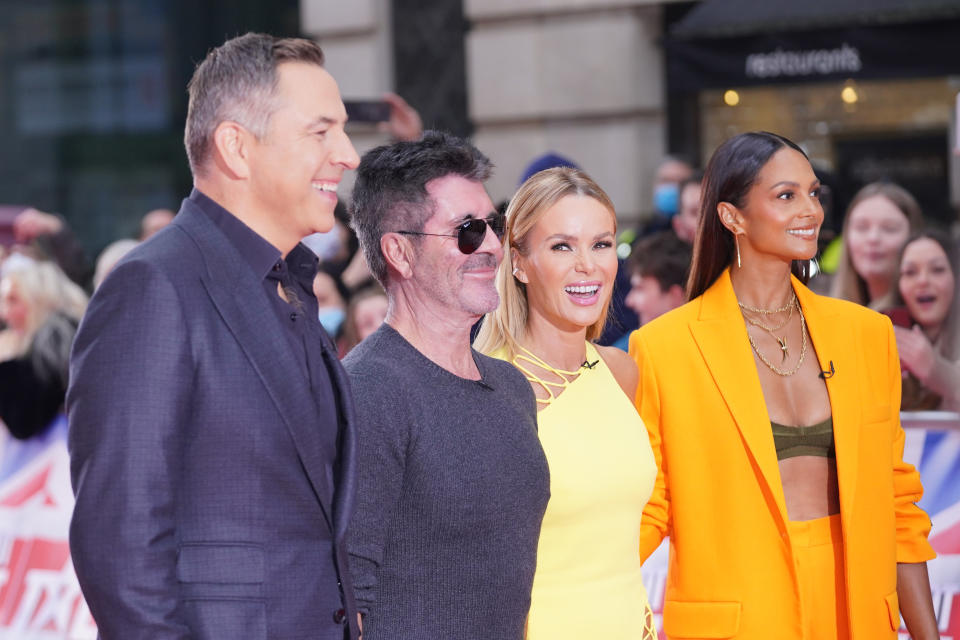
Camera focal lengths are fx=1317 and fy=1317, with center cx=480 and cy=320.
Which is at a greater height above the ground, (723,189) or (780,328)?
(723,189)

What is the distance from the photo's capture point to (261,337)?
107 inches

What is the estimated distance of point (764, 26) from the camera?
27.2 ft

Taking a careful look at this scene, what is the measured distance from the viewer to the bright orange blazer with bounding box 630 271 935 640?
404cm

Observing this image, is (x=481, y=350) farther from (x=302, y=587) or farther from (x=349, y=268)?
(x=349, y=268)

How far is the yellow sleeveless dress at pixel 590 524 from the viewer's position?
3629mm

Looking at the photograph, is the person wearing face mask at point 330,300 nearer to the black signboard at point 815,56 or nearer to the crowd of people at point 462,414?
Answer: the black signboard at point 815,56

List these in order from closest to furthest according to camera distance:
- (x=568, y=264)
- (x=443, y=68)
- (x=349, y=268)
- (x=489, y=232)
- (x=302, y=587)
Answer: (x=302, y=587) → (x=489, y=232) → (x=568, y=264) → (x=349, y=268) → (x=443, y=68)

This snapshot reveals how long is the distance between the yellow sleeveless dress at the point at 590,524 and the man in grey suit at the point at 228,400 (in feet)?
2.94

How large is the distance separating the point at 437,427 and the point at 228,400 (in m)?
0.78

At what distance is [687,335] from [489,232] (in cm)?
108

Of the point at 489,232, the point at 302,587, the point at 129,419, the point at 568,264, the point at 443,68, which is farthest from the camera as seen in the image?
the point at 443,68

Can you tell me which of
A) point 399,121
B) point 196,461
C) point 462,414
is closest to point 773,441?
point 462,414

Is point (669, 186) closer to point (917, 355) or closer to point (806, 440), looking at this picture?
point (917, 355)

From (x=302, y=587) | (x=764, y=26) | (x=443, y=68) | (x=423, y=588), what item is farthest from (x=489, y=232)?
(x=443, y=68)
